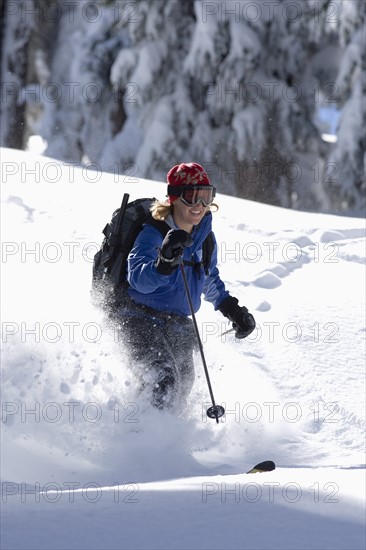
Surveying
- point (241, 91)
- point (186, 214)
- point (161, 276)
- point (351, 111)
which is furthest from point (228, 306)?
point (241, 91)

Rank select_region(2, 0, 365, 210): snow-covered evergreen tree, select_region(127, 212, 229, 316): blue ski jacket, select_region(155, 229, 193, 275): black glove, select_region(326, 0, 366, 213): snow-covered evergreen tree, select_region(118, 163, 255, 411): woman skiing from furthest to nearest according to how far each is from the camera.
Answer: select_region(2, 0, 365, 210): snow-covered evergreen tree < select_region(326, 0, 366, 213): snow-covered evergreen tree < select_region(118, 163, 255, 411): woman skiing < select_region(127, 212, 229, 316): blue ski jacket < select_region(155, 229, 193, 275): black glove

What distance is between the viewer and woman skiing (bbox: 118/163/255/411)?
189 inches

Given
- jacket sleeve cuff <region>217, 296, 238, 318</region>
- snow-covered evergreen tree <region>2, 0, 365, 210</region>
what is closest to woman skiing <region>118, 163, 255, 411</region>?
jacket sleeve cuff <region>217, 296, 238, 318</region>

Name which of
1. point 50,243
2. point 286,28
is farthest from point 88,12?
point 50,243

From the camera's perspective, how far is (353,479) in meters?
3.23

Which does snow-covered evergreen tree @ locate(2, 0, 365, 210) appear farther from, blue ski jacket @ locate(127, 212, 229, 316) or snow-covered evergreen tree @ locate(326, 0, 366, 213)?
blue ski jacket @ locate(127, 212, 229, 316)

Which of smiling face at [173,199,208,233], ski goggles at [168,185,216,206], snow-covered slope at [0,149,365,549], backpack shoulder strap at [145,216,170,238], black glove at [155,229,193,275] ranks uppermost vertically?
ski goggles at [168,185,216,206]

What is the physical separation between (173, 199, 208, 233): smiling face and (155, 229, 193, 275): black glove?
328mm

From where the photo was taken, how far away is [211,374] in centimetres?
587

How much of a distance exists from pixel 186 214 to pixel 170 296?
49 centimetres

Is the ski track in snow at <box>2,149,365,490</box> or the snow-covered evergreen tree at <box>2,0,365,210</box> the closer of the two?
the ski track in snow at <box>2,149,365,490</box>

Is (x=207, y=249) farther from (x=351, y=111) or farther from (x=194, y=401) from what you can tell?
(x=351, y=111)

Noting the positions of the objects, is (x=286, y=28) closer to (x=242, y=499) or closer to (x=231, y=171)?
(x=231, y=171)

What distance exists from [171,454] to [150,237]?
1152 mm
